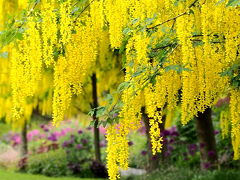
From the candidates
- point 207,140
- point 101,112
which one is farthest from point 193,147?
point 101,112

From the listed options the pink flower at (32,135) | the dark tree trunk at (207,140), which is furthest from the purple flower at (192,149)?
the pink flower at (32,135)

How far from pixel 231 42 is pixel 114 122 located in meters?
1.08

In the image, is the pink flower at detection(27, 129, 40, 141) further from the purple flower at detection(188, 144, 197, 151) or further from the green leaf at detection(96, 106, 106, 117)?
the green leaf at detection(96, 106, 106, 117)

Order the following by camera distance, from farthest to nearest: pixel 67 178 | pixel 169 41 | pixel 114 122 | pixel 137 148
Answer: pixel 137 148, pixel 67 178, pixel 169 41, pixel 114 122

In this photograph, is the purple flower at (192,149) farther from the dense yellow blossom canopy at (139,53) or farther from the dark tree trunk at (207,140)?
the dense yellow blossom canopy at (139,53)

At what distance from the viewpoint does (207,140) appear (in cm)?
941

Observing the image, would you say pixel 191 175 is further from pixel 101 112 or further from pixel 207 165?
pixel 101 112

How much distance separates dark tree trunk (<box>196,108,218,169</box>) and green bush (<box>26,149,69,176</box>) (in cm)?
412

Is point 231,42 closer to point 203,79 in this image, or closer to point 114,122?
point 203,79

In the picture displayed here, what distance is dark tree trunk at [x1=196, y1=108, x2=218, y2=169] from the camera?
30.3ft

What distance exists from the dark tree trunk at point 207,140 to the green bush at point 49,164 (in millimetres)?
4121

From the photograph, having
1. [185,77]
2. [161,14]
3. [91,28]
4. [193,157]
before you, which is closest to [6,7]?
[91,28]

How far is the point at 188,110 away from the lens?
12.5 feet

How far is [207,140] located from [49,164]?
4943mm
